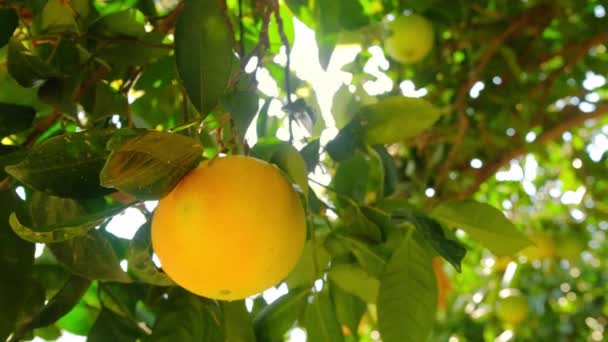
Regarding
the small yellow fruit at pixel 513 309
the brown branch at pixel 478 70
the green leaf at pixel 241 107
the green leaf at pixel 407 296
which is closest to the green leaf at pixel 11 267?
the green leaf at pixel 241 107

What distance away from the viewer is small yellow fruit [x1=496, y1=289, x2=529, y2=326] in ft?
7.91

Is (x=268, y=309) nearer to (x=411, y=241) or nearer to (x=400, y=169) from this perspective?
(x=411, y=241)

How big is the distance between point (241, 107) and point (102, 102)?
0.29m

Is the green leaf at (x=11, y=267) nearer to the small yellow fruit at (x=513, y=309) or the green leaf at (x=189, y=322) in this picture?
the green leaf at (x=189, y=322)

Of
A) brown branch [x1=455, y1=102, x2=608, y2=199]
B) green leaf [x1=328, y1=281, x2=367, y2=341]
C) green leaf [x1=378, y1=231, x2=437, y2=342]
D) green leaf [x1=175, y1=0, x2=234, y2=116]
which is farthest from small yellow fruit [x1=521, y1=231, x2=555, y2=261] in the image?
green leaf [x1=175, y1=0, x2=234, y2=116]

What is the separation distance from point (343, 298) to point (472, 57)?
1276 mm

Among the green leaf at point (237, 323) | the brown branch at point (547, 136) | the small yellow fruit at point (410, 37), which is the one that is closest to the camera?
the green leaf at point (237, 323)

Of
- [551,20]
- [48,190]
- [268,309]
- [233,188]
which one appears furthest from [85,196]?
[551,20]

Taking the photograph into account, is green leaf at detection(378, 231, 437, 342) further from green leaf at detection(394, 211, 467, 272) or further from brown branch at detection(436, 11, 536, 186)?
brown branch at detection(436, 11, 536, 186)

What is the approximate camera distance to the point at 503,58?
6.82 ft

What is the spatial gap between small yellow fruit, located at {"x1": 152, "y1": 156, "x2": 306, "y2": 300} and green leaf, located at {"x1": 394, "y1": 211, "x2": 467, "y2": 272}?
14 centimetres

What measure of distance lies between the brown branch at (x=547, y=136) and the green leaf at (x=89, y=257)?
4.82 ft

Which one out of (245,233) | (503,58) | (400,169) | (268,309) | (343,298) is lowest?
(400,169)

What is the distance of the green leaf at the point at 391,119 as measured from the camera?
2.94ft
